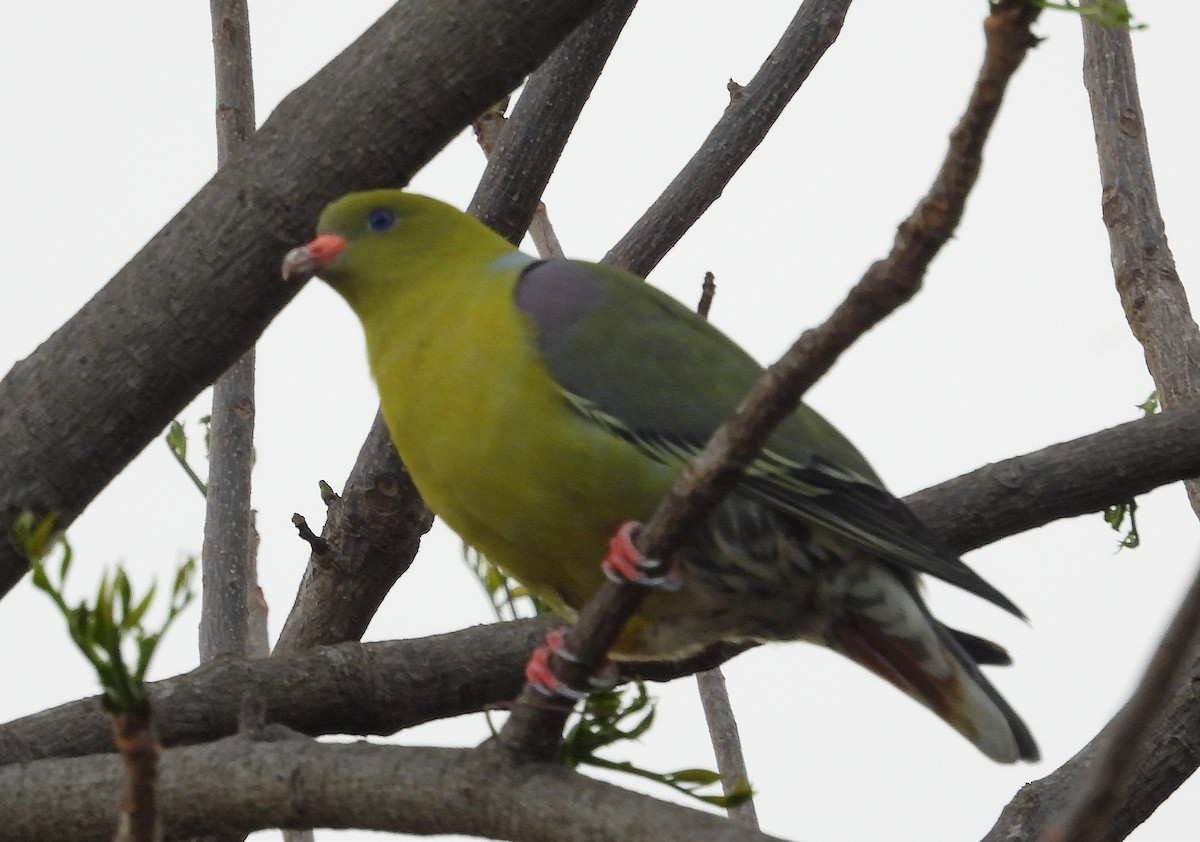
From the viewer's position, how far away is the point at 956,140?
4.78 ft

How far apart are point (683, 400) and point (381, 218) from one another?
716mm

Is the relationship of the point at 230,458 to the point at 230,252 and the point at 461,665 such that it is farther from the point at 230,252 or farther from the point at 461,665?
the point at 230,252

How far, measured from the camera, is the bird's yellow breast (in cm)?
241

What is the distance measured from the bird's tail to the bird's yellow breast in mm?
393

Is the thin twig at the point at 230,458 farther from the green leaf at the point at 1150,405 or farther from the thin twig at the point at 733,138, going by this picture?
the green leaf at the point at 1150,405

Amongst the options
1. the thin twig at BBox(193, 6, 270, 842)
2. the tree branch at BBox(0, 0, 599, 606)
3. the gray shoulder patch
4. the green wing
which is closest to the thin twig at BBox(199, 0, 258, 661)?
the thin twig at BBox(193, 6, 270, 842)

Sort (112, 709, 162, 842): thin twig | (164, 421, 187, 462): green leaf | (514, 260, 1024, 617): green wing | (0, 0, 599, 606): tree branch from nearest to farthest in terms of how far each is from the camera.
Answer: (112, 709, 162, 842): thin twig, (514, 260, 1024, 617): green wing, (0, 0, 599, 606): tree branch, (164, 421, 187, 462): green leaf

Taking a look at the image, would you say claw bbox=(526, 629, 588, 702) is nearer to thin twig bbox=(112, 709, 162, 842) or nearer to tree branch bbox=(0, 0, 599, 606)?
thin twig bbox=(112, 709, 162, 842)

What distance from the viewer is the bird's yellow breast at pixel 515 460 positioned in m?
2.41

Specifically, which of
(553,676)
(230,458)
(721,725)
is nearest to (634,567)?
(553,676)

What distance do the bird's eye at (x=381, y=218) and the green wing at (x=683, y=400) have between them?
0.31 m

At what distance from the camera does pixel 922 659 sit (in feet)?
8.35

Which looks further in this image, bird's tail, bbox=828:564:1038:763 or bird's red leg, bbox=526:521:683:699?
bird's tail, bbox=828:564:1038:763

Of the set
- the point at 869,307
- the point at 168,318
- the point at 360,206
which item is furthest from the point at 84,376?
the point at 869,307
